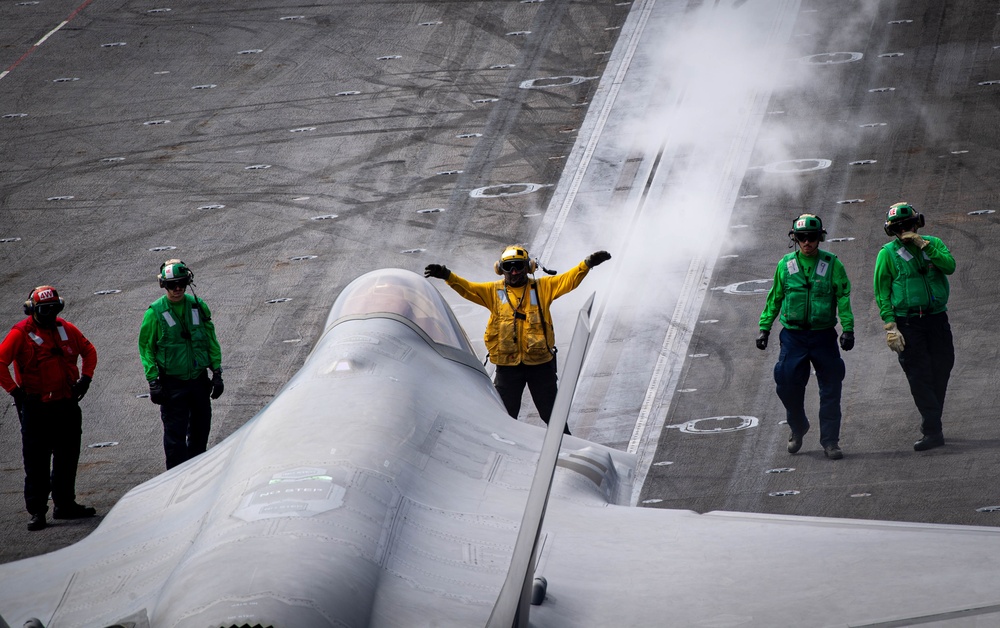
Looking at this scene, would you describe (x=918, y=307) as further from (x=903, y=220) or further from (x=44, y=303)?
(x=44, y=303)

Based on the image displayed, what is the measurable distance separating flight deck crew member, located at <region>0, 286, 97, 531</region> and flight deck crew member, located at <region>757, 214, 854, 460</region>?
6.89m

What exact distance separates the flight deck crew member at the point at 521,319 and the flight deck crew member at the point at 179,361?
2.48 m

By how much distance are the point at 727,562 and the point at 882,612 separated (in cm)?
102

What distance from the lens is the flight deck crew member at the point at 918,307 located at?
34.7 feet

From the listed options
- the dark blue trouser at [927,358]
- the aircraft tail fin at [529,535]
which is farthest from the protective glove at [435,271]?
the aircraft tail fin at [529,535]

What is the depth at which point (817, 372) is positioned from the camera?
1091cm

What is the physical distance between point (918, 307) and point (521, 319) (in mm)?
3910

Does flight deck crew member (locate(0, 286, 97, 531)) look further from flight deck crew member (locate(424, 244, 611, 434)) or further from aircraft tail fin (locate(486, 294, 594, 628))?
aircraft tail fin (locate(486, 294, 594, 628))

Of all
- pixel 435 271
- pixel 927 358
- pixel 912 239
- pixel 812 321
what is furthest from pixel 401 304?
pixel 927 358

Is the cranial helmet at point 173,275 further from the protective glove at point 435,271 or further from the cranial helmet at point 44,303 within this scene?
the protective glove at point 435,271

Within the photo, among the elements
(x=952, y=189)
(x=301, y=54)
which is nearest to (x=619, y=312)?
(x=952, y=189)

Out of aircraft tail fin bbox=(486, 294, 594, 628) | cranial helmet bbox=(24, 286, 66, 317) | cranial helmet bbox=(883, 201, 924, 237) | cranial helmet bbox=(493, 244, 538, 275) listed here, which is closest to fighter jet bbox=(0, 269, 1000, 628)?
aircraft tail fin bbox=(486, 294, 594, 628)

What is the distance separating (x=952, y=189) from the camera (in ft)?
51.5

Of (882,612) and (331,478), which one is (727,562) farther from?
(331,478)
